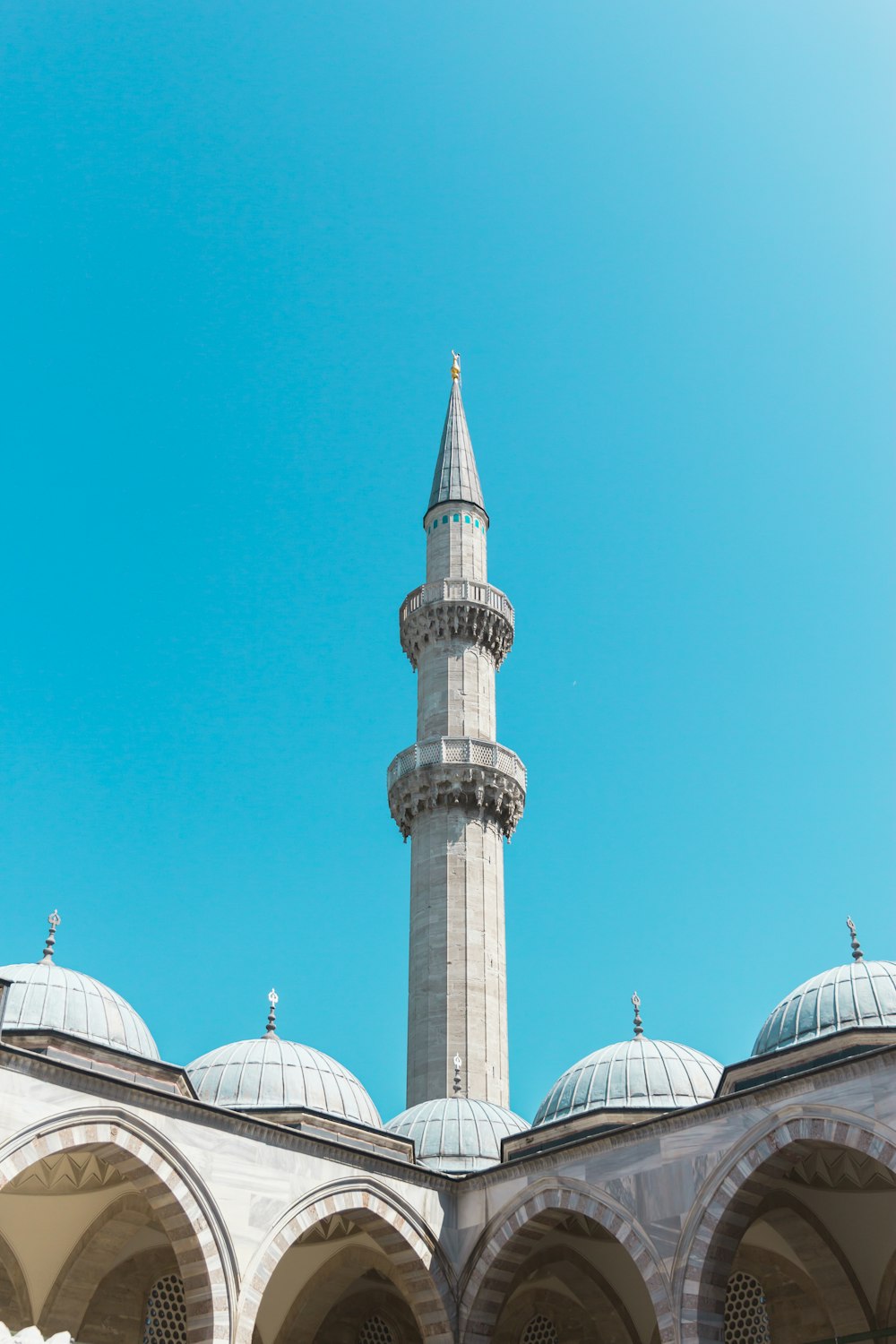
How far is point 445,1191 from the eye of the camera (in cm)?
1744

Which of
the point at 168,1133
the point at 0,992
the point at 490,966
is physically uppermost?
the point at 490,966

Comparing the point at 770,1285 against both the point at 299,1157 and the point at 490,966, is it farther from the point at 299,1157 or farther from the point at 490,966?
the point at 490,966

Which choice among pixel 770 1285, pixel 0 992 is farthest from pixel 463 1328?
pixel 0 992

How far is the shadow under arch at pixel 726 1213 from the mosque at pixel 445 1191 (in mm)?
27

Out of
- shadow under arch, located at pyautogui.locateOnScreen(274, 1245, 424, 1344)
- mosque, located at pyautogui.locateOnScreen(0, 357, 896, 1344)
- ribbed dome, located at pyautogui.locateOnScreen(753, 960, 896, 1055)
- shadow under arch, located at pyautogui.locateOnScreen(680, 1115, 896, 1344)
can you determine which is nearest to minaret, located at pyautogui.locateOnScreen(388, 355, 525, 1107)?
mosque, located at pyautogui.locateOnScreen(0, 357, 896, 1344)

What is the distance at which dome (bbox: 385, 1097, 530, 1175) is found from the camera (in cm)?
1952

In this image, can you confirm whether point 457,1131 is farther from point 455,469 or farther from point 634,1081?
point 455,469

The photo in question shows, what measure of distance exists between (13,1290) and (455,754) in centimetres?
1383

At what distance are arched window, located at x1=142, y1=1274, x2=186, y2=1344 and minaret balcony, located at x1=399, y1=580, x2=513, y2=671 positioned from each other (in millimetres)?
15801

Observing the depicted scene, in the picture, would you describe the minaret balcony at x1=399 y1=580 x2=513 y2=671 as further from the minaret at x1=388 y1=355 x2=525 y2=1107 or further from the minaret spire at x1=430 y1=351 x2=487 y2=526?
the minaret spire at x1=430 y1=351 x2=487 y2=526

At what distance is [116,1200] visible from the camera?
1700 cm

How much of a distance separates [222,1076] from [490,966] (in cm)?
805

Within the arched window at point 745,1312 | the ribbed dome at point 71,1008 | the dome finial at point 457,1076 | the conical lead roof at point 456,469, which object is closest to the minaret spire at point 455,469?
the conical lead roof at point 456,469

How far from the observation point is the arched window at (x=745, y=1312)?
56.5ft
